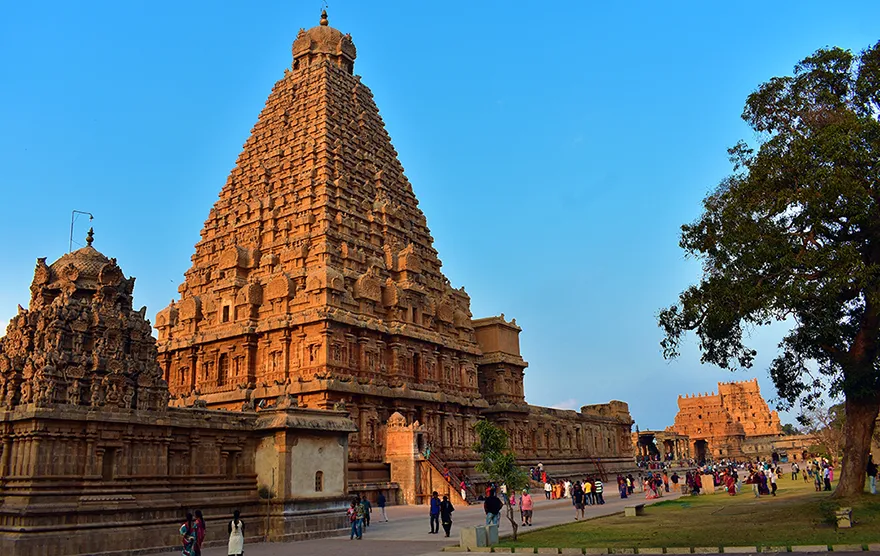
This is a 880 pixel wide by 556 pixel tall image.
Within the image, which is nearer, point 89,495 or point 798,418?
point 89,495

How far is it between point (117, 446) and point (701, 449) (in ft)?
389

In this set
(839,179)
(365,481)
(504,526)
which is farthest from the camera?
(365,481)

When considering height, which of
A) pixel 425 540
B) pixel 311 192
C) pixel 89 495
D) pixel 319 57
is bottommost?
pixel 425 540

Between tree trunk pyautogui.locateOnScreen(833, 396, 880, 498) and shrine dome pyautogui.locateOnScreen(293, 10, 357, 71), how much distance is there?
49437mm

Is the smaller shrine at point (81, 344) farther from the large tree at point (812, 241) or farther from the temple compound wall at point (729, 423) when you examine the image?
the temple compound wall at point (729, 423)

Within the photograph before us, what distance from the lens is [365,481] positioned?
3844 cm

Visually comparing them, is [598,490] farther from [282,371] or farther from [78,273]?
[78,273]

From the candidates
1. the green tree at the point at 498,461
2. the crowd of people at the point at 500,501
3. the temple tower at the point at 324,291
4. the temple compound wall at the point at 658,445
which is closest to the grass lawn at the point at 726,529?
the crowd of people at the point at 500,501

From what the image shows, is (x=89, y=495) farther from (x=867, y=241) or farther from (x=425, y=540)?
(x=867, y=241)

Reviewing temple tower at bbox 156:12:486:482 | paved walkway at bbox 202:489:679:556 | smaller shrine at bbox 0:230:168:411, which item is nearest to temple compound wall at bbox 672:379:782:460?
temple tower at bbox 156:12:486:482

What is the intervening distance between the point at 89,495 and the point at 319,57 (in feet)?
157

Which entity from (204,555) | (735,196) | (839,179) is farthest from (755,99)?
(204,555)

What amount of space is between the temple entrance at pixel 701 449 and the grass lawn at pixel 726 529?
10079 cm

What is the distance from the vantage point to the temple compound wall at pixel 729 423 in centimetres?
12069
